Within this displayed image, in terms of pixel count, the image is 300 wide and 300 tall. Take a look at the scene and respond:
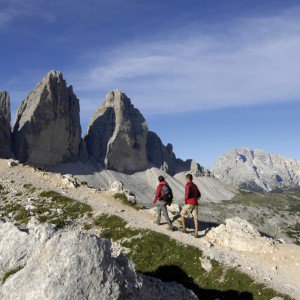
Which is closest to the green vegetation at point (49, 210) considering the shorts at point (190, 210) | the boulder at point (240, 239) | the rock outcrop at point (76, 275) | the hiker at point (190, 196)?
the shorts at point (190, 210)

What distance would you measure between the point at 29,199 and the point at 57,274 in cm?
3362

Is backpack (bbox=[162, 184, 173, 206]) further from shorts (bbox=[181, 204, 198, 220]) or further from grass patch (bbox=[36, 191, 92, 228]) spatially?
grass patch (bbox=[36, 191, 92, 228])

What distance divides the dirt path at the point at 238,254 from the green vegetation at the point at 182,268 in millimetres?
835

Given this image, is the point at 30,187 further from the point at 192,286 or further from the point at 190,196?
the point at 192,286

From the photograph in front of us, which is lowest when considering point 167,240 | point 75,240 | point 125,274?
point 167,240

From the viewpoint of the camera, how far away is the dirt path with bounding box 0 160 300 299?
25844mm

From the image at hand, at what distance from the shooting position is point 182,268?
28078 mm

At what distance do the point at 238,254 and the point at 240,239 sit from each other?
1.81 meters

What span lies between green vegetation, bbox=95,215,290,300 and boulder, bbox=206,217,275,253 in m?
3.08

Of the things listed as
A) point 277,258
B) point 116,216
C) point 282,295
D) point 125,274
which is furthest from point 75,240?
point 116,216

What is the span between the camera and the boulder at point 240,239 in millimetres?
30641

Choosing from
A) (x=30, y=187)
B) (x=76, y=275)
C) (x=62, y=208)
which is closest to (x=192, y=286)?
(x=76, y=275)

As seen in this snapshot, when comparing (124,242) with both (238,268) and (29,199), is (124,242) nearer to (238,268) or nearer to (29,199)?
(238,268)

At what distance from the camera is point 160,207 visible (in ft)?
107
